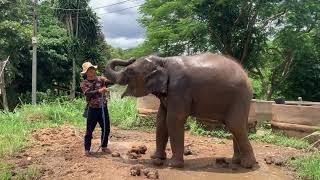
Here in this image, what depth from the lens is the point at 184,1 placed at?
2469 cm

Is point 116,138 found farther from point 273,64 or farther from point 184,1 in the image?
point 273,64

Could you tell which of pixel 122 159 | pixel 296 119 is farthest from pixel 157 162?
pixel 296 119

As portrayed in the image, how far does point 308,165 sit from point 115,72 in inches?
135

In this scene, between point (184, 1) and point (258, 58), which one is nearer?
point (184, 1)

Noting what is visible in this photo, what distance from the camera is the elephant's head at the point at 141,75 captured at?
27.6 ft

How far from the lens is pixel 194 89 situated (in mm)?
8297

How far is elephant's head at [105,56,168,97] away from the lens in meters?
8.41

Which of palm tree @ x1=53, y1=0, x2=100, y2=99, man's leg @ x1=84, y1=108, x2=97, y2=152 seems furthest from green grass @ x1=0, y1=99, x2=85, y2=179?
palm tree @ x1=53, y1=0, x2=100, y2=99

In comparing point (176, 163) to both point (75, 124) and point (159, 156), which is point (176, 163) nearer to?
point (159, 156)

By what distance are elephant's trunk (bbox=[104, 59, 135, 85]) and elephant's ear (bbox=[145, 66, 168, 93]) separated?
1.46 ft

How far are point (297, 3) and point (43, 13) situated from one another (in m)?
22.4

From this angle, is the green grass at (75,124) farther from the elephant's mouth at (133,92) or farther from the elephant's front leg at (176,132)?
the elephant's mouth at (133,92)

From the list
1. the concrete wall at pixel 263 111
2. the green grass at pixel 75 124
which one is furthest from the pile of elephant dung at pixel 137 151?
the concrete wall at pixel 263 111

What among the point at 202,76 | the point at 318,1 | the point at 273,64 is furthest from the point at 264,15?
the point at 202,76
